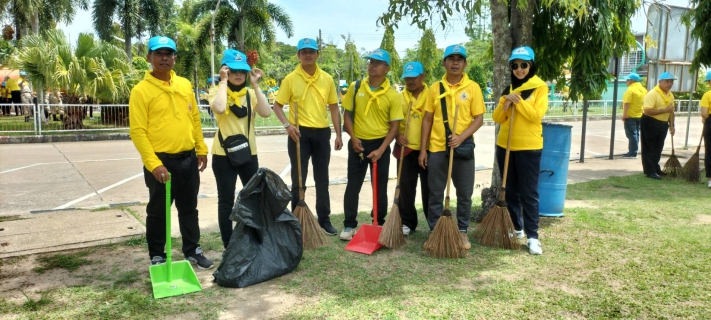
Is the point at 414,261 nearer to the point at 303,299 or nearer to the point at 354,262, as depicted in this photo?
the point at 354,262

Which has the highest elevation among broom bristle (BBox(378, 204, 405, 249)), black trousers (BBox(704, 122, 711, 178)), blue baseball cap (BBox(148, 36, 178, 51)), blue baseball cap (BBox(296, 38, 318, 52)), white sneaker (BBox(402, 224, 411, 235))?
blue baseball cap (BBox(296, 38, 318, 52))

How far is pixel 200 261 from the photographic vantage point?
4.39 metres

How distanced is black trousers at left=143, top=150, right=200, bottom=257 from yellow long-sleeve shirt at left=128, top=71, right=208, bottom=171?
0.37ft

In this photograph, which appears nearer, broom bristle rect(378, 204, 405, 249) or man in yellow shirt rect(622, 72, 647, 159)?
broom bristle rect(378, 204, 405, 249)

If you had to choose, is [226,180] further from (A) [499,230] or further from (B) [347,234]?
(A) [499,230]

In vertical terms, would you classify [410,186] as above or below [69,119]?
below

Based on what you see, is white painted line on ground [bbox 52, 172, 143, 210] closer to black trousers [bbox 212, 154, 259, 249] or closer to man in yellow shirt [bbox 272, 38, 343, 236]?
black trousers [bbox 212, 154, 259, 249]

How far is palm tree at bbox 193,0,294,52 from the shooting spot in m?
26.2

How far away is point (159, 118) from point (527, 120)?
124 inches

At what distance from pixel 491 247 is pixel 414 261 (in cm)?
88

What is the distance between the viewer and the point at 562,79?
6.77 m

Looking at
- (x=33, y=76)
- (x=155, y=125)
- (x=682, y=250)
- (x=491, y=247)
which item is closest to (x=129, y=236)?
(x=155, y=125)

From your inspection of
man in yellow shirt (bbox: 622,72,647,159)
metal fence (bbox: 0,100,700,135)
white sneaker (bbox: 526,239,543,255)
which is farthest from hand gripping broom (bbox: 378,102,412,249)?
metal fence (bbox: 0,100,700,135)

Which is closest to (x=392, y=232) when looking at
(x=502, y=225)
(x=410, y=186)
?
(x=410, y=186)
